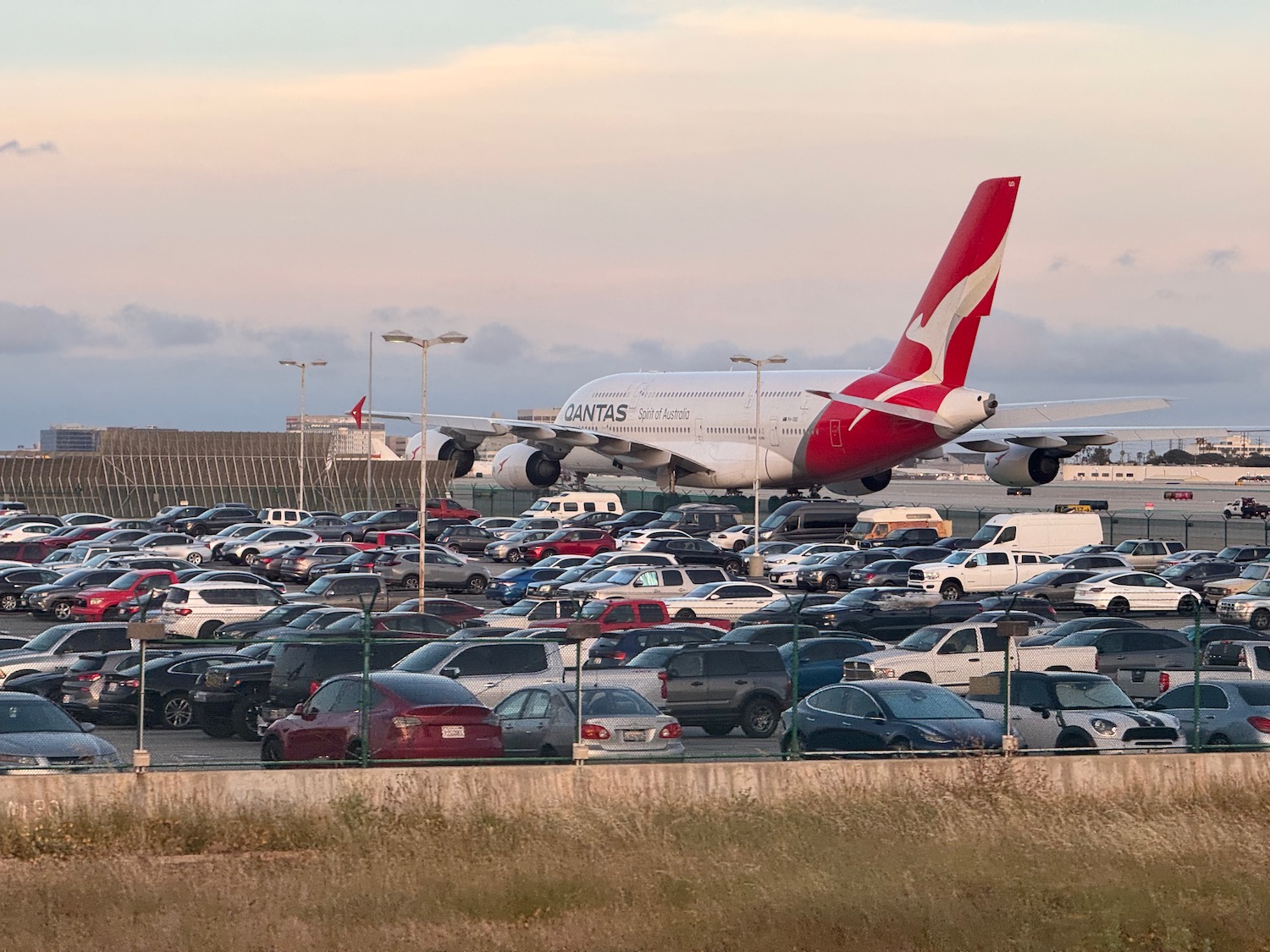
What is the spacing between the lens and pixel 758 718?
2570 cm

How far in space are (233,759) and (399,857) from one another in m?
5.68

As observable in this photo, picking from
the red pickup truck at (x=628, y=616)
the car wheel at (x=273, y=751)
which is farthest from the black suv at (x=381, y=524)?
the car wheel at (x=273, y=751)

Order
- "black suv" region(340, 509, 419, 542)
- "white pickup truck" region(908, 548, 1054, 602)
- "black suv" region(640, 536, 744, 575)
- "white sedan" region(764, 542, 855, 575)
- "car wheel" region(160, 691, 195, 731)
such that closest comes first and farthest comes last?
1. "car wheel" region(160, 691, 195, 731)
2. "white pickup truck" region(908, 548, 1054, 602)
3. "white sedan" region(764, 542, 855, 575)
4. "black suv" region(640, 536, 744, 575)
5. "black suv" region(340, 509, 419, 542)

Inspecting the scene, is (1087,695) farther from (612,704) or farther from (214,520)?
(214,520)

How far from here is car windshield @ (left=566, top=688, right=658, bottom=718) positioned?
21016mm

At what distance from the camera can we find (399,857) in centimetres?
1708

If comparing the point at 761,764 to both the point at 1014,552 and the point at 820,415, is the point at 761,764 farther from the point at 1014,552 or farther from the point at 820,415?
the point at 820,415

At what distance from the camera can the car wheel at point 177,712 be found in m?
24.7

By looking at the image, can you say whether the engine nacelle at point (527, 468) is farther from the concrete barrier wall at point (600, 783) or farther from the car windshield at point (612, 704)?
the concrete barrier wall at point (600, 783)

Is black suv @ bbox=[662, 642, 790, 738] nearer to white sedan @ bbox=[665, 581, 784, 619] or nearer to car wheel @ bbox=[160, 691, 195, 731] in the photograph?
car wheel @ bbox=[160, 691, 195, 731]

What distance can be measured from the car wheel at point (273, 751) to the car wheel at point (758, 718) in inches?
298

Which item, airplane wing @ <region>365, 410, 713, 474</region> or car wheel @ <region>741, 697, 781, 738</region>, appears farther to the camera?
airplane wing @ <region>365, 410, 713, 474</region>

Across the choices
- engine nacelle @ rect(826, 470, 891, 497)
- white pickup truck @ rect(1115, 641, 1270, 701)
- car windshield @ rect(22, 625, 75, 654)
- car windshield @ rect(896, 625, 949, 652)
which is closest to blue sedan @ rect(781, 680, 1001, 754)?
white pickup truck @ rect(1115, 641, 1270, 701)

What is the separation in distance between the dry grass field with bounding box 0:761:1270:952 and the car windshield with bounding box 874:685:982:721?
80.5 inches
